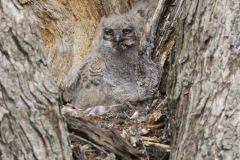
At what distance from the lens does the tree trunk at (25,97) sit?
2.93 metres

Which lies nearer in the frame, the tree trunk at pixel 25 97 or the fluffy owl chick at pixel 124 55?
the tree trunk at pixel 25 97

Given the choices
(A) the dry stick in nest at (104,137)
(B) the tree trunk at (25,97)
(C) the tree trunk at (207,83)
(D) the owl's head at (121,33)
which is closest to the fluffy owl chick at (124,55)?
(D) the owl's head at (121,33)

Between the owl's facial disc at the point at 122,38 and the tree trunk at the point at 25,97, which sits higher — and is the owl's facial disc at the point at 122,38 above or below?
above

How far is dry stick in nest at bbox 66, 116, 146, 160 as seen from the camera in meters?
4.03

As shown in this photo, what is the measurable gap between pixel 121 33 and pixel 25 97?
3131 mm

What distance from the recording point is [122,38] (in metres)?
6.06

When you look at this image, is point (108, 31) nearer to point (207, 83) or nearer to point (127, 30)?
point (127, 30)

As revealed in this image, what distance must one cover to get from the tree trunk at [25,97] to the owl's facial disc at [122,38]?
9.78 ft

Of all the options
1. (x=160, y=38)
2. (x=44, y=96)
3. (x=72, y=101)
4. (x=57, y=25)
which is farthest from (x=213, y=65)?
(x=57, y=25)

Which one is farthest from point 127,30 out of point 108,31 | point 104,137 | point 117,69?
point 104,137

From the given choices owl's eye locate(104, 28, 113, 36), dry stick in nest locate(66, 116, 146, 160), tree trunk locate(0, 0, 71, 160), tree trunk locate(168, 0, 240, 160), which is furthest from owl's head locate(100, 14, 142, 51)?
tree trunk locate(0, 0, 71, 160)

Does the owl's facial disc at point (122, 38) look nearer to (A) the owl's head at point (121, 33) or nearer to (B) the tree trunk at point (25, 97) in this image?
(A) the owl's head at point (121, 33)

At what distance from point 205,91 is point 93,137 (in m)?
1.15

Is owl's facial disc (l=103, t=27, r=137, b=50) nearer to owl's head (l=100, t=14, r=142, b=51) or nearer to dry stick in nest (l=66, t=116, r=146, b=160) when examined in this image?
owl's head (l=100, t=14, r=142, b=51)
